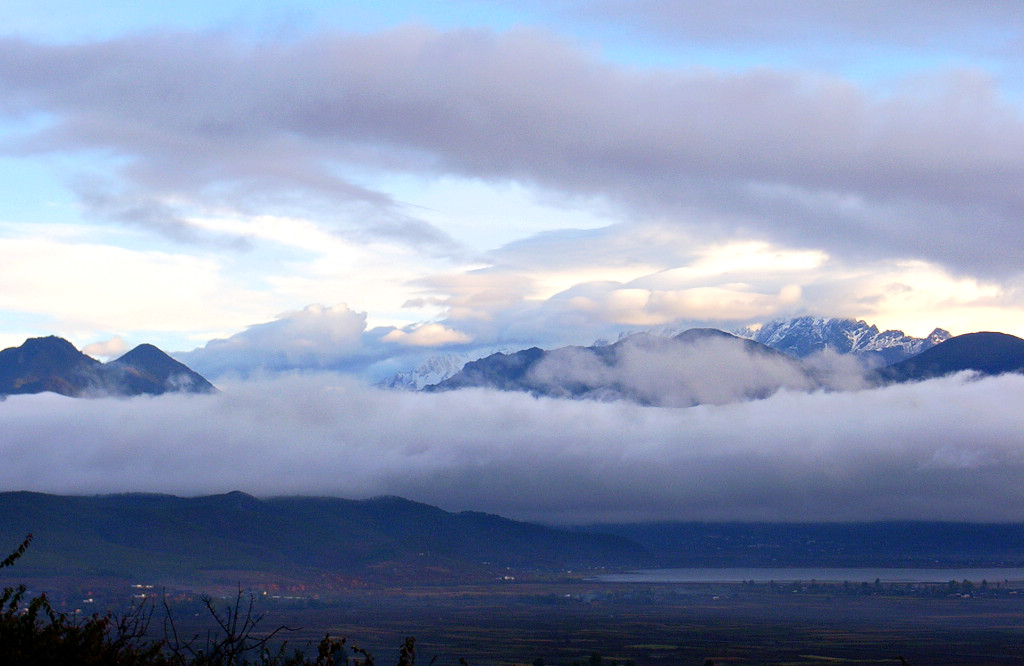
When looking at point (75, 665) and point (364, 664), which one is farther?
point (364, 664)

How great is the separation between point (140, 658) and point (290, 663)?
5.07 meters

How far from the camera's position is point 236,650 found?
31.8m

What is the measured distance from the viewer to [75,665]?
33344 mm

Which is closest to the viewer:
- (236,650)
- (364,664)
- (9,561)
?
(236,650)

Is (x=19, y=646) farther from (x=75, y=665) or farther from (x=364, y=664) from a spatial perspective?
(x=364, y=664)

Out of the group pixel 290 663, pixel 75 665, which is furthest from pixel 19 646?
pixel 290 663

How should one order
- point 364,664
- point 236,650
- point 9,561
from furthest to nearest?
point 9,561, point 364,664, point 236,650

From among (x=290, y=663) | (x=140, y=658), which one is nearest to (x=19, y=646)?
(x=140, y=658)

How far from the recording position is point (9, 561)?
39312 millimetres

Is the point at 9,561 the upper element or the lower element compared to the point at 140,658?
upper

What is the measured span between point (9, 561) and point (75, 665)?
787 cm

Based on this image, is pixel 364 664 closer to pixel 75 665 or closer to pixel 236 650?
pixel 236 650

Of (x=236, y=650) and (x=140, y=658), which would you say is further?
(x=140, y=658)

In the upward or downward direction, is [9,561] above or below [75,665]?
above
